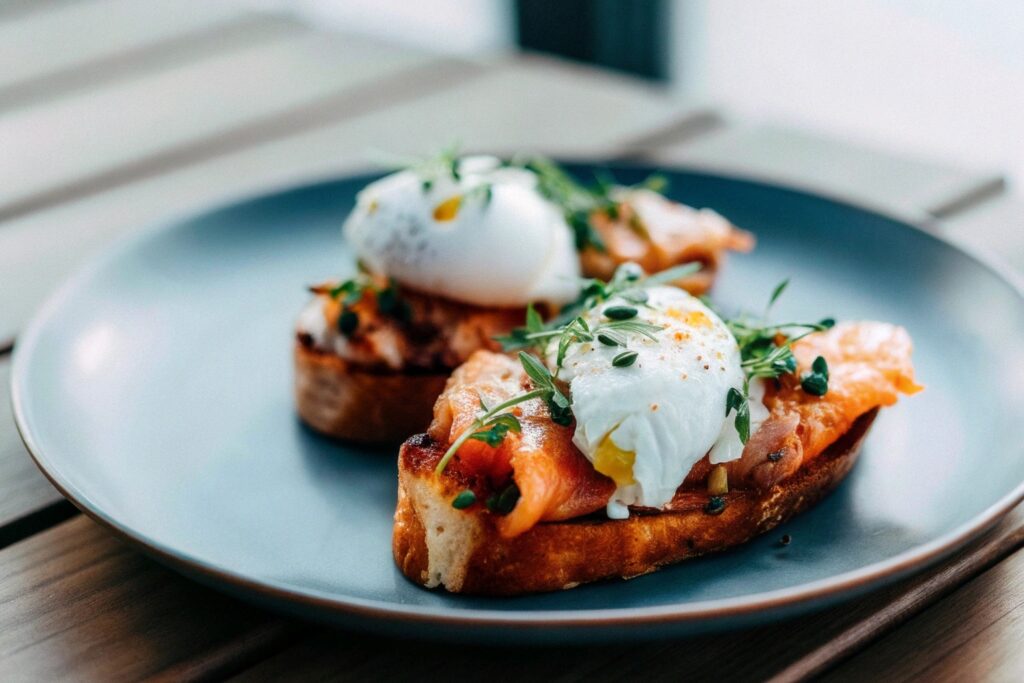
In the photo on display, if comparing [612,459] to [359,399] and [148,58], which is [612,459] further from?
[148,58]

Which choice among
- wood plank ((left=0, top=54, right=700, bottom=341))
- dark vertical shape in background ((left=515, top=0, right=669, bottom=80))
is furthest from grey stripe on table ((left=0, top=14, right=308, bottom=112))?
dark vertical shape in background ((left=515, top=0, right=669, bottom=80))

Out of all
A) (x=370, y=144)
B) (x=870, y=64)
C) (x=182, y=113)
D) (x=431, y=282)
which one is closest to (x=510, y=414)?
(x=431, y=282)

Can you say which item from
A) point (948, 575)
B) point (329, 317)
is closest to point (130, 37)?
point (329, 317)

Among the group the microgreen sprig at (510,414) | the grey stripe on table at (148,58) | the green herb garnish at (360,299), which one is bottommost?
the grey stripe on table at (148,58)

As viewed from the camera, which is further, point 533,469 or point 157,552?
point 533,469

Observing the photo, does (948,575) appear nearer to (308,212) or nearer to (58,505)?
(58,505)

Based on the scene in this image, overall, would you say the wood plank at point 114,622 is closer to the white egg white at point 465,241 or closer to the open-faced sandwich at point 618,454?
the open-faced sandwich at point 618,454

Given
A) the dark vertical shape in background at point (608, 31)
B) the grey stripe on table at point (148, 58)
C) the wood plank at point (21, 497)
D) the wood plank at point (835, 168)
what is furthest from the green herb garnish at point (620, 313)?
the dark vertical shape in background at point (608, 31)
